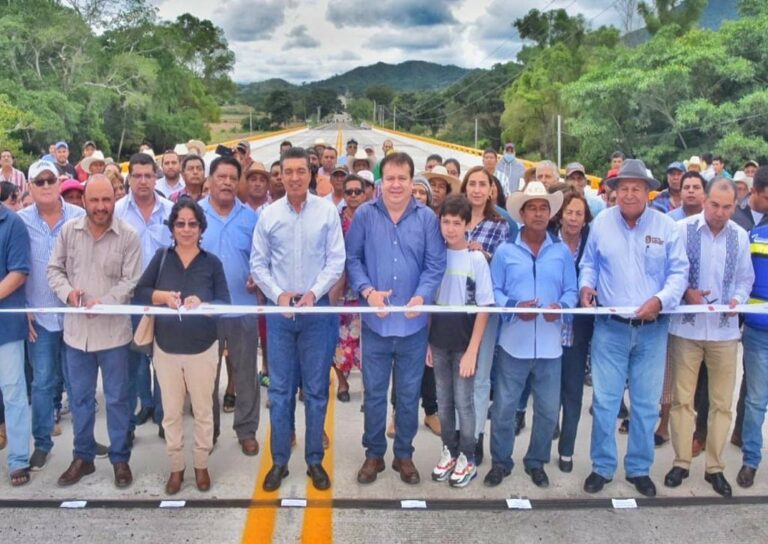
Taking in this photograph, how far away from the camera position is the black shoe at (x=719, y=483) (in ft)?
15.1

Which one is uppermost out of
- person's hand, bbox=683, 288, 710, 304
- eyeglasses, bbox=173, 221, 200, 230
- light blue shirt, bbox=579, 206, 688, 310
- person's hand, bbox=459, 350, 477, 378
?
eyeglasses, bbox=173, 221, 200, 230

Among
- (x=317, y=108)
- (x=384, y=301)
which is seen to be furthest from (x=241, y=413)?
(x=317, y=108)

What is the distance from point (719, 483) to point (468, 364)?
1.93m

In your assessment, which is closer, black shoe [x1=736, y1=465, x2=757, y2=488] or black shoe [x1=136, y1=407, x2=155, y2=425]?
black shoe [x1=736, y1=465, x2=757, y2=488]

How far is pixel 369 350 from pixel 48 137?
30.7 metres

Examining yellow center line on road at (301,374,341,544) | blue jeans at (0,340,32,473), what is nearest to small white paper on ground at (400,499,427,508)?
yellow center line on road at (301,374,341,544)

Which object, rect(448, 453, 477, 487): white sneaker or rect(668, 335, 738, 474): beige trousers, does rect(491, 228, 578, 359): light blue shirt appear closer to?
rect(448, 453, 477, 487): white sneaker

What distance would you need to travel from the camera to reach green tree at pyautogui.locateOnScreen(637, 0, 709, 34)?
142 feet

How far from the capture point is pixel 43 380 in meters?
4.93

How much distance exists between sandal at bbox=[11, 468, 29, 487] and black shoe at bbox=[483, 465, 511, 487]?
3124 mm

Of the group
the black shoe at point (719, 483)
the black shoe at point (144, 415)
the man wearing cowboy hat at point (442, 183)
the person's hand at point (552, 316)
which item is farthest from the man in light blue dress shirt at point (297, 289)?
the black shoe at point (719, 483)

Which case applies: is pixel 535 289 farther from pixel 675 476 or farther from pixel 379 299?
pixel 675 476

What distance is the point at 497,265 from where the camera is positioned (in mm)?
4613

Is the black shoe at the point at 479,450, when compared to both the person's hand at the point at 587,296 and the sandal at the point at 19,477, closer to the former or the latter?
the person's hand at the point at 587,296
